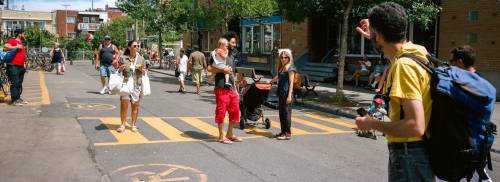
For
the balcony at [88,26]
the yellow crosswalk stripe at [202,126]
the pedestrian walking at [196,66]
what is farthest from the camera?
the balcony at [88,26]

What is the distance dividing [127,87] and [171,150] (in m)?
1.86

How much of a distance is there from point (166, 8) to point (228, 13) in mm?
11411

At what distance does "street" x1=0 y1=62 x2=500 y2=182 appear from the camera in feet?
19.4

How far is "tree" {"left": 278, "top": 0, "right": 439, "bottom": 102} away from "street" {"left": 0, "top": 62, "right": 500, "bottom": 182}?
316cm

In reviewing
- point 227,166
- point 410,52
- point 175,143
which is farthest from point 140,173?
point 410,52

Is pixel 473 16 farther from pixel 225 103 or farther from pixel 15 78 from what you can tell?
pixel 15 78

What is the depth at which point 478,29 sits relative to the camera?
16031 millimetres

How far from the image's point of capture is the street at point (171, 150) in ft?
19.4

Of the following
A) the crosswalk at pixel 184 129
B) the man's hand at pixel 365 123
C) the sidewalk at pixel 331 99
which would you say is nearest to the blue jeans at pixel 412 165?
the man's hand at pixel 365 123

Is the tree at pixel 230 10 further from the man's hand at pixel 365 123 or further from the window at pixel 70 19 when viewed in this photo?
the window at pixel 70 19

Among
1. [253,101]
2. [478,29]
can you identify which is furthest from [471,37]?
[253,101]

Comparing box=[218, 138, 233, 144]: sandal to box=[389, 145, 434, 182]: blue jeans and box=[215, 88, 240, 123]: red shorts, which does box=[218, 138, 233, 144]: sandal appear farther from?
box=[389, 145, 434, 182]: blue jeans

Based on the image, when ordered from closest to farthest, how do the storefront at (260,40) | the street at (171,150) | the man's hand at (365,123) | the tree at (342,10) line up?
1. the man's hand at (365,123)
2. the street at (171,150)
3. the tree at (342,10)
4. the storefront at (260,40)

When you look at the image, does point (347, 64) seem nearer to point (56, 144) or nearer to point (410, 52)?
point (56, 144)
